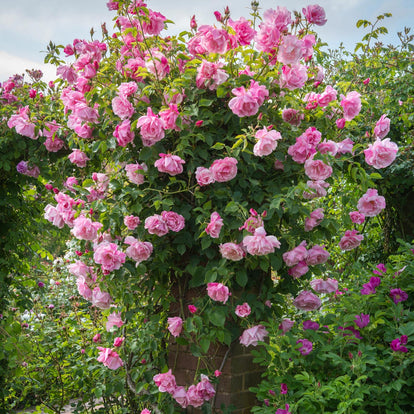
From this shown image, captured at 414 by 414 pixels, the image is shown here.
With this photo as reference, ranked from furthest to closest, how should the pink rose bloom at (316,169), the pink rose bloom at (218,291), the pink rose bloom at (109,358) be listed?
1. the pink rose bloom at (109,358)
2. the pink rose bloom at (316,169)
3. the pink rose bloom at (218,291)

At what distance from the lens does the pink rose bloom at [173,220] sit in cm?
232

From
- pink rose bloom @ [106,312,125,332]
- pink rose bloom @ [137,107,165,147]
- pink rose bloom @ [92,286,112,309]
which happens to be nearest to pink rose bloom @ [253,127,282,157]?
pink rose bloom @ [137,107,165,147]

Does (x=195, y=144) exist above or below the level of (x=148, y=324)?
above

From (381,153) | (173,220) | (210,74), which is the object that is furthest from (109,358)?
(381,153)

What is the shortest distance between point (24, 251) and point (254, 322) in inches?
93.1

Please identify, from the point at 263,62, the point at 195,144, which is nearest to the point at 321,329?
the point at 195,144

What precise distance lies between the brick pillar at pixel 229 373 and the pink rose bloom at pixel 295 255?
53 cm

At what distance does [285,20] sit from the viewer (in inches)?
91.4

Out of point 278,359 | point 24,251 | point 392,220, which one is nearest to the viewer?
point 278,359

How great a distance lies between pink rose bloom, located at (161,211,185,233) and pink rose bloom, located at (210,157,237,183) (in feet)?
0.84

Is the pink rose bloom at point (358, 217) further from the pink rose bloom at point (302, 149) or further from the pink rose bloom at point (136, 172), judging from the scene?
the pink rose bloom at point (136, 172)

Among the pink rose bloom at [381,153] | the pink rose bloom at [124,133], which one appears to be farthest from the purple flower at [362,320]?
the pink rose bloom at [124,133]

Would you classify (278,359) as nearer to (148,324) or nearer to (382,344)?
(382,344)

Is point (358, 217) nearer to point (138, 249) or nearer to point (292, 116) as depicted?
point (292, 116)
